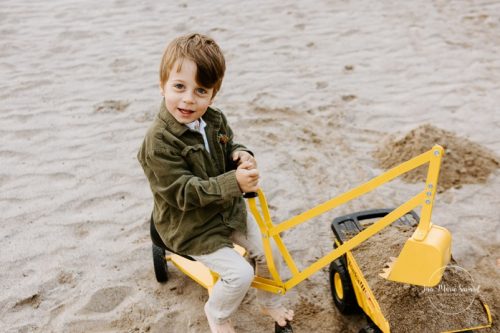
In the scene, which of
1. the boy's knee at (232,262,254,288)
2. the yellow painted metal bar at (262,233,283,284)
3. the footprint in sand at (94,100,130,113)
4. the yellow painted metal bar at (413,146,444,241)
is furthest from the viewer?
the footprint in sand at (94,100,130,113)

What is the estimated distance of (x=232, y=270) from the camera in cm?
207

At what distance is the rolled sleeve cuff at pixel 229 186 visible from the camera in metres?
1.99

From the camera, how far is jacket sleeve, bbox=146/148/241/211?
197cm

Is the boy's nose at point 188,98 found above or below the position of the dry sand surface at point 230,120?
above

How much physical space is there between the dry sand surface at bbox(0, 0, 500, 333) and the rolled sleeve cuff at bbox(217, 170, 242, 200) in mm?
788

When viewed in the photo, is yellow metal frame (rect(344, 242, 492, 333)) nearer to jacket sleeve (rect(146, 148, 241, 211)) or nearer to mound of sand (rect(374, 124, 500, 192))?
jacket sleeve (rect(146, 148, 241, 211))

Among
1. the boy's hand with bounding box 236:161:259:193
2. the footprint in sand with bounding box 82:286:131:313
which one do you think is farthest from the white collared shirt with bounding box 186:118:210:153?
the footprint in sand with bounding box 82:286:131:313

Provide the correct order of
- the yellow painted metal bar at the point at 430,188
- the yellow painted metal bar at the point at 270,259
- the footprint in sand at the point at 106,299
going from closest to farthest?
the yellow painted metal bar at the point at 430,188, the yellow painted metal bar at the point at 270,259, the footprint in sand at the point at 106,299

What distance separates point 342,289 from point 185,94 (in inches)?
45.4

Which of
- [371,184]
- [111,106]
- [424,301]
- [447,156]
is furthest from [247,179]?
[111,106]

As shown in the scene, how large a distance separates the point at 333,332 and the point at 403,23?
427cm

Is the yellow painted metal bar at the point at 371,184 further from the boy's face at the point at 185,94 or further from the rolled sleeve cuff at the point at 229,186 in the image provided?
the boy's face at the point at 185,94

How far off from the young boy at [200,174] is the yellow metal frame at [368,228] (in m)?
0.11

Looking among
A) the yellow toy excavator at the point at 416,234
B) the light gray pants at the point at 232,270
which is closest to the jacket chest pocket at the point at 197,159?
the yellow toy excavator at the point at 416,234
